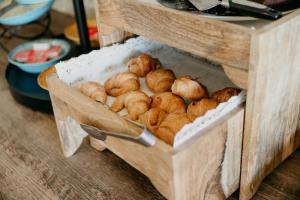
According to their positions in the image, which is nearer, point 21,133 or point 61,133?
point 61,133

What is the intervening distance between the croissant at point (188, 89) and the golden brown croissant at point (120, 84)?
0.11 m

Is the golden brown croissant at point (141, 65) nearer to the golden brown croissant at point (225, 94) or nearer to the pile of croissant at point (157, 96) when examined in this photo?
the pile of croissant at point (157, 96)

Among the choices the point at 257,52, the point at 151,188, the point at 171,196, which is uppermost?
the point at 257,52

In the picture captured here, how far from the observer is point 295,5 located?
714 millimetres

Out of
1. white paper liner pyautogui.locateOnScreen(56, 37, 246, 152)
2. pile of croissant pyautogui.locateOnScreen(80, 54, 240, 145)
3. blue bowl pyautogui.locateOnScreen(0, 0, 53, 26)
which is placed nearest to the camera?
pile of croissant pyautogui.locateOnScreen(80, 54, 240, 145)

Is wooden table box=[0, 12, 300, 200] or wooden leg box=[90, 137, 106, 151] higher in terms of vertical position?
wooden leg box=[90, 137, 106, 151]

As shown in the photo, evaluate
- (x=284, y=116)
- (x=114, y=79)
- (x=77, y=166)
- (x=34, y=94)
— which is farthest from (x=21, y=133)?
(x=284, y=116)

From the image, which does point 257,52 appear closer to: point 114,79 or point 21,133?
point 114,79

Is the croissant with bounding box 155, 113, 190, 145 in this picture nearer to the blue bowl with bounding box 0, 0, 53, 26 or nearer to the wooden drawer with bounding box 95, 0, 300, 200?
the wooden drawer with bounding box 95, 0, 300, 200

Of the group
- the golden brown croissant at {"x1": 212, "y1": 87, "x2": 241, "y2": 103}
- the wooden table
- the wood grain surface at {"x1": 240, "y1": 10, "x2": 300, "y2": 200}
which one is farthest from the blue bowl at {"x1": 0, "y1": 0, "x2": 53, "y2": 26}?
the wood grain surface at {"x1": 240, "y1": 10, "x2": 300, "y2": 200}

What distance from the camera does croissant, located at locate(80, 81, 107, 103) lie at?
2.76 feet

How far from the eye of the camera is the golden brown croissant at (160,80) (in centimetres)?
89

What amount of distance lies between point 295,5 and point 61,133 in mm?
593

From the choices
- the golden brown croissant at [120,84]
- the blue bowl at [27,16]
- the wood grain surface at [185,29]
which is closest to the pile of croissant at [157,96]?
the golden brown croissant at [120,84]
